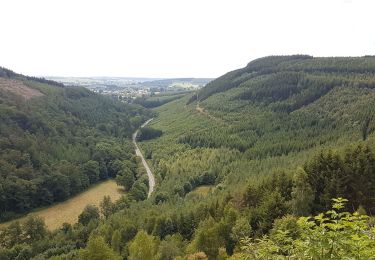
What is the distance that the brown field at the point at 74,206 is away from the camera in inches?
5108

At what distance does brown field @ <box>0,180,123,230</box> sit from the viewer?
130 m

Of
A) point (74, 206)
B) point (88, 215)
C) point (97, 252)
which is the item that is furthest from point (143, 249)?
point (74, 206)

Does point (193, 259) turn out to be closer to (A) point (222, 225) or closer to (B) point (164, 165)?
(A) point (222, 225)

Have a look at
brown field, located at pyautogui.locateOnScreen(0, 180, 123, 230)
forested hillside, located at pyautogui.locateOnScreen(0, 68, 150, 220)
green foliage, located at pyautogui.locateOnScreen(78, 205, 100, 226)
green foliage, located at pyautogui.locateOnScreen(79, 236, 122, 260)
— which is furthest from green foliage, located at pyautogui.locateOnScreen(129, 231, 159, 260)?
forested hillside, located at pyautogui.locateOnScreen(0, 68, 150, 220)

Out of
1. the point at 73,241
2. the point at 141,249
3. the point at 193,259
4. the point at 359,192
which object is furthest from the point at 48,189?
the point at 359,192

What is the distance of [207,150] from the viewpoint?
582ft

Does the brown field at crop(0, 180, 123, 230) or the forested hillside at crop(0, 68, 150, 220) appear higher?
the forested hillside at crop(0, 68, 150, 220)

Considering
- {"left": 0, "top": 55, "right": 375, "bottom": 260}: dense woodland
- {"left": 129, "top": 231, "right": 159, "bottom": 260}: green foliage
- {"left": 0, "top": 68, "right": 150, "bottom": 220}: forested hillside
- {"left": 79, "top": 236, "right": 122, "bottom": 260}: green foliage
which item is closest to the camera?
{"left": 0, "top": 55, "right": 375, "bottom": 260}: dense woodland

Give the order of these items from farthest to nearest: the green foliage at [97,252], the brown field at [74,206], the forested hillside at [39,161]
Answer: the forested hillside at [39,161] < the brown field at [74,206] < the green foliage at [97,252]

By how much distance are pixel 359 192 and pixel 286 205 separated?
16.0 metres

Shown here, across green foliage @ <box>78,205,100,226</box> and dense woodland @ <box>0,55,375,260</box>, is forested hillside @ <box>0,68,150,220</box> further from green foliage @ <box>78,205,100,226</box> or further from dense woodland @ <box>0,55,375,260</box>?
green foliage @ <box>78,205,100,226</box>

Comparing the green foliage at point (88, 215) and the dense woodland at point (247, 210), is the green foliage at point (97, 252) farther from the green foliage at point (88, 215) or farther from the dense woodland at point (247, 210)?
the green foliage at point (88, 215)

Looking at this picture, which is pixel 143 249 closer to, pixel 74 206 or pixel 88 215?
pixel 88 215

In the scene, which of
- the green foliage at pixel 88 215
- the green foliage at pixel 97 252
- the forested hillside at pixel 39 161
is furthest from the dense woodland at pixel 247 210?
the forested hillside at pixel 39 161
